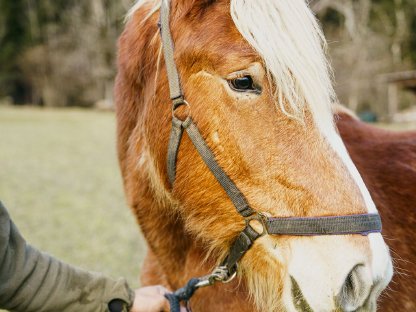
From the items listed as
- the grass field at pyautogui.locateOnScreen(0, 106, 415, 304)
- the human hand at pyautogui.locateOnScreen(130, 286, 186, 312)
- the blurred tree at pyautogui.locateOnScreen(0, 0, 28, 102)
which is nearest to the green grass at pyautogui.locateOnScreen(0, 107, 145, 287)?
the grass field at pyautogui.locateOnScreen(0, 106, 415, 304)

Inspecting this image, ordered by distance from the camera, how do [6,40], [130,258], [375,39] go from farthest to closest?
[6,40] < [375,39] < [130,258]

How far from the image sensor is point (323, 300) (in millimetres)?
1490

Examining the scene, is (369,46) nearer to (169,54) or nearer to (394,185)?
(394,185)

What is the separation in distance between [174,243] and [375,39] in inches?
1123

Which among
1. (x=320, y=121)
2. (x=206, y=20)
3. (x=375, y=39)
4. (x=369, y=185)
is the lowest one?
(x=375, y=39)

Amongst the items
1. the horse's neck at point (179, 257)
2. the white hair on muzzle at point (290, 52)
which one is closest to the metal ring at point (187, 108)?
the white hair on muzzle at point (290, 52)

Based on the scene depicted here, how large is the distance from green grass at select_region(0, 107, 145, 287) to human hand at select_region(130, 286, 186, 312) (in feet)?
9.55

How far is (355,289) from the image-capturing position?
1.45 m

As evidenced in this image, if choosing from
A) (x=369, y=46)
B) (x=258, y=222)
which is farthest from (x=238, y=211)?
(x=369, y=46)

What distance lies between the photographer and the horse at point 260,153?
59.4 inches

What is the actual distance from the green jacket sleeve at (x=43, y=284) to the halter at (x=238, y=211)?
1.08 ft

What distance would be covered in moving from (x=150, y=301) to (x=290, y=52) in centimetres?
131

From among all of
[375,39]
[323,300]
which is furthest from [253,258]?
[375,39]

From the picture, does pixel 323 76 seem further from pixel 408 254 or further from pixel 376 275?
pixel 408 254
